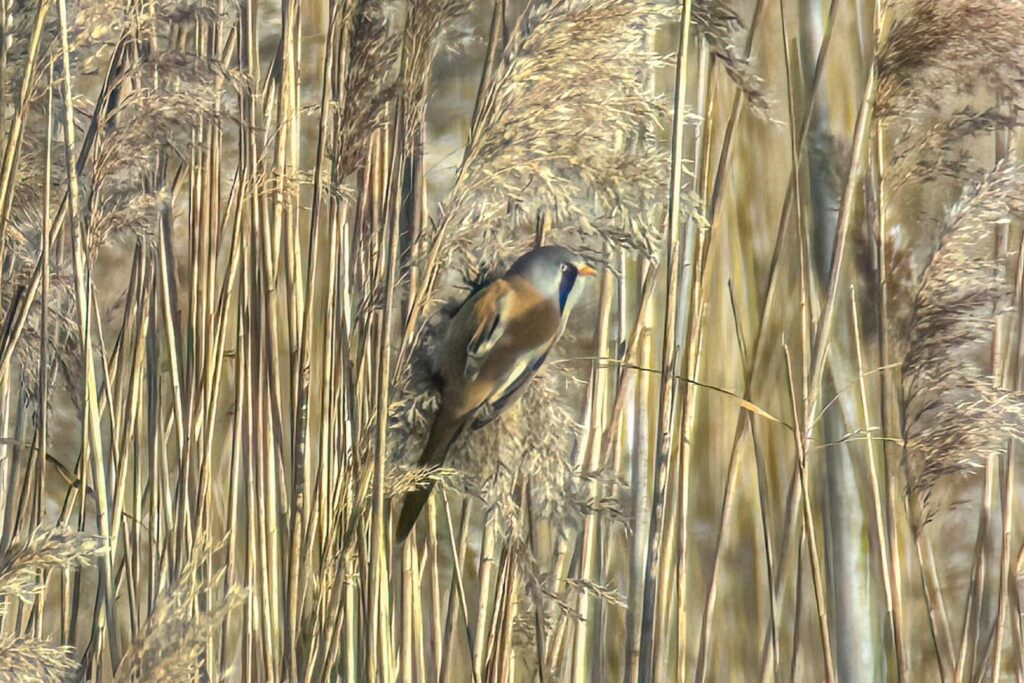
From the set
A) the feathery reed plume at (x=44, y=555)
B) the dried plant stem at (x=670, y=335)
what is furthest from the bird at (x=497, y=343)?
the feathery reed plume at (x=44, y=555)

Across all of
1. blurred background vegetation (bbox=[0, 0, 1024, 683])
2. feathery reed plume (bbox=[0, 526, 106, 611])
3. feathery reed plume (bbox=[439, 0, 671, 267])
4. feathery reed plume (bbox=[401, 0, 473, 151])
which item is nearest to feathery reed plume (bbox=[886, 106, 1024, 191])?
blurred background vegetation (bbox=[0, 0, 1024, 683])

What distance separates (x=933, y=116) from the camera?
3.67 feet

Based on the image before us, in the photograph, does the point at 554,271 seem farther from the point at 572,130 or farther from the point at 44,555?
the point at 44,555

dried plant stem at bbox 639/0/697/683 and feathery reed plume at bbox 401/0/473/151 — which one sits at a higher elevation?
feathery reed plume at bbox 401/0/473/151

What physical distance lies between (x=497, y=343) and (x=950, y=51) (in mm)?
605

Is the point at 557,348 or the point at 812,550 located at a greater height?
the point at 557,348

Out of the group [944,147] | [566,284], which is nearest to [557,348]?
[566,284]

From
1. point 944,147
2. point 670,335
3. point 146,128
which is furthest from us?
point 146,128

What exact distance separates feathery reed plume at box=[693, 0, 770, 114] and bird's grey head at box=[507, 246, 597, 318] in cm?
29

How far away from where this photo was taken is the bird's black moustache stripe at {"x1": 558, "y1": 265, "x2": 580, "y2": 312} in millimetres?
1071

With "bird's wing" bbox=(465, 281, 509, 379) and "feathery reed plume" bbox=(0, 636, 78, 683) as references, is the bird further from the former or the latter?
"feathery reed plume" bbox=(0, 636, 78, 683)

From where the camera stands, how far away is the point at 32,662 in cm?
117

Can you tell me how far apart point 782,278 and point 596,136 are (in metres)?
0.30

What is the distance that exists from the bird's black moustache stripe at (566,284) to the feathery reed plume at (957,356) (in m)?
0.38
